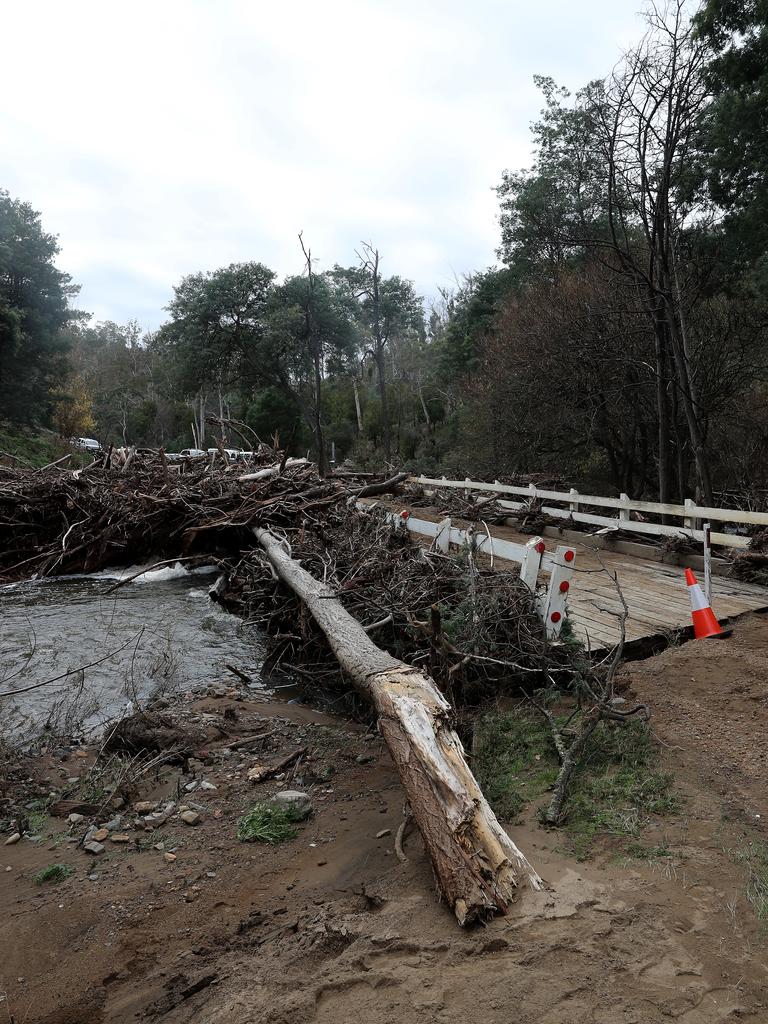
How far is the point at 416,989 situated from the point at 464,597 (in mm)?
4295

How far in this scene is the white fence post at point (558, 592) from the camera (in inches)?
219

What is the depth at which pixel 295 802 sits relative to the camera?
388 centimetres

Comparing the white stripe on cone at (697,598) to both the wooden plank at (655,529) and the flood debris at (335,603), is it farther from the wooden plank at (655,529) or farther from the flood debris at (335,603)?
the wooden plank at (655,529)

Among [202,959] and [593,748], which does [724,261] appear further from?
[202,959]

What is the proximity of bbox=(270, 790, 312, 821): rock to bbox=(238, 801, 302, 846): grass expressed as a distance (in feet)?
0.06

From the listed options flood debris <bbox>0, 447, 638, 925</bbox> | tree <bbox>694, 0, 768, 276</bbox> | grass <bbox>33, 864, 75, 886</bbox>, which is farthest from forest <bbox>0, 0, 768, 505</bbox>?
grass <bbox>33, 864, 75, 886</bbox>

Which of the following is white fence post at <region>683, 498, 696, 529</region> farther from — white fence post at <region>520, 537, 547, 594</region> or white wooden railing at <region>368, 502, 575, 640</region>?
white fence post at <region>520, 537, 547, 594</region>

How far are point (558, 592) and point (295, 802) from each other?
2.92 metres

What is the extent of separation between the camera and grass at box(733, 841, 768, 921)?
2361mm

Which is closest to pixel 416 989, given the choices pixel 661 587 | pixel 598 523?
pixel 661 587

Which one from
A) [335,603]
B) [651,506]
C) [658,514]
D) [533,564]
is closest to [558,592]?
[533,564]

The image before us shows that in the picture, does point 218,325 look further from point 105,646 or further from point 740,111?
point 105,646

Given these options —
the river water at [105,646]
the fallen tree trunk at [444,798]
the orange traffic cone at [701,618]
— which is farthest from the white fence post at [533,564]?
the river water at [105,646]

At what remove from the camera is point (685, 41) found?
422 inches
